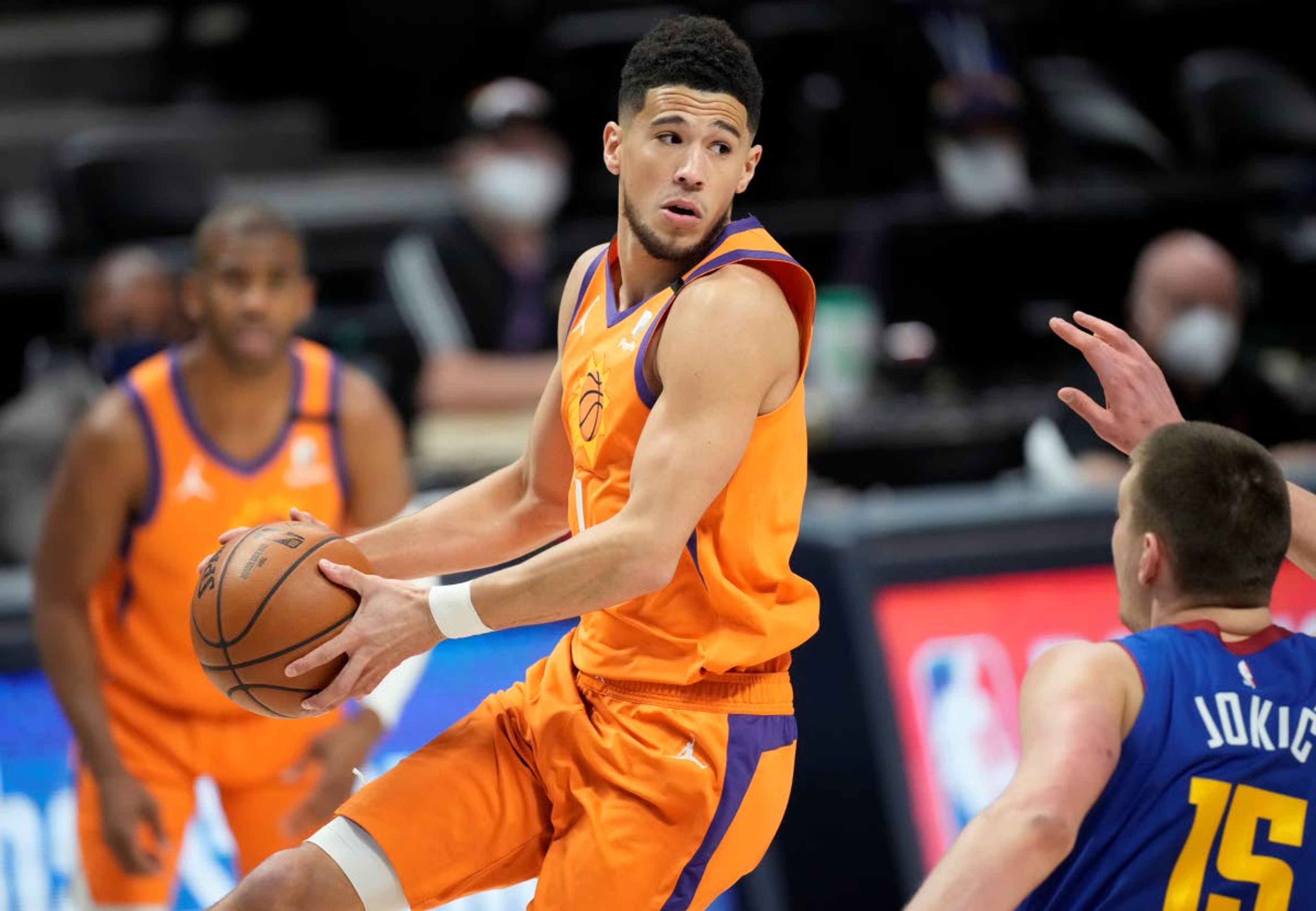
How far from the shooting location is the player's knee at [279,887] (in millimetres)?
3438

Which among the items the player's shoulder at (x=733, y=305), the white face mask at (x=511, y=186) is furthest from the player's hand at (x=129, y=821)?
the white face mask at (x=511, y=186)

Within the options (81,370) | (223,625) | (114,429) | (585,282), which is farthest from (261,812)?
(81,370)

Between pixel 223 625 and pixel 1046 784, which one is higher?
pixel 223 625

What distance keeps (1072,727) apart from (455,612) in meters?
1.11

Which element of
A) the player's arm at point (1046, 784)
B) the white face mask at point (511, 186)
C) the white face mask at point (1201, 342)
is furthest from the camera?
the white face mask at point (511, 186)

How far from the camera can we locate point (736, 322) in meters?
3.42

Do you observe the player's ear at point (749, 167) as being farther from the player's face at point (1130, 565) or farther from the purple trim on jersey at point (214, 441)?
the purple trim on jersey at point (214, 441)

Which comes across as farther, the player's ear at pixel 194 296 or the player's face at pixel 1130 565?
the player's ear at pixel 194 296

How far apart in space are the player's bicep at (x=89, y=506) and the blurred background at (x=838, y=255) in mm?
955

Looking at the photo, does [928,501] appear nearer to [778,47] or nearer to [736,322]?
[736,322]

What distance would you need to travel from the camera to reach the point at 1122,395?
3.86 meters

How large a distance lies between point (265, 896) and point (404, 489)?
221 centimetres

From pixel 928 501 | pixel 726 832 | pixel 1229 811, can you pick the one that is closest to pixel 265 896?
pixel 726 832

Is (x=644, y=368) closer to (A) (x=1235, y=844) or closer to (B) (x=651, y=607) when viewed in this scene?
(B) (x=651, y=607)
